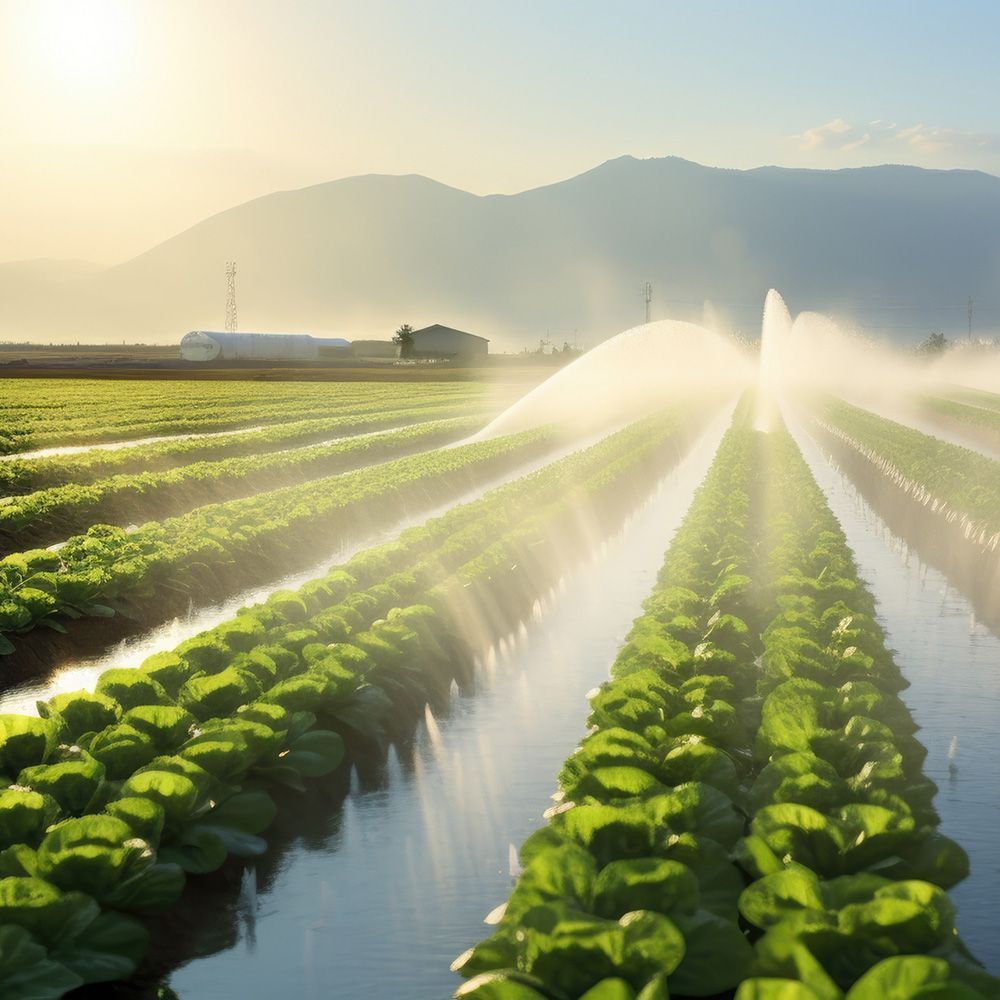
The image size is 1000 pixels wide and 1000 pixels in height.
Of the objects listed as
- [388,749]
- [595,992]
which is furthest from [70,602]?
[595,992]

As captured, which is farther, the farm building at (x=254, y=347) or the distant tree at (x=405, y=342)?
the distant tree at (x=405, y=342)

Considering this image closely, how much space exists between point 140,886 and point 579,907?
1763 millimetres

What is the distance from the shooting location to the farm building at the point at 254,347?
112 metres

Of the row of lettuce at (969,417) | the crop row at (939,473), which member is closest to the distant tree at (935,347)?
the row of lettuce at (969,417)

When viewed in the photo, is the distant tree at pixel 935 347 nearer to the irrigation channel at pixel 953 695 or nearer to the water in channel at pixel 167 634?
the irrigation channel at pixel 953 695

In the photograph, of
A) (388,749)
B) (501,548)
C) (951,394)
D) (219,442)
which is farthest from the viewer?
(951,394)

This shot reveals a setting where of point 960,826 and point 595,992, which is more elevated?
point 595,992

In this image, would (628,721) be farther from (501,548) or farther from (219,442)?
(219,442)

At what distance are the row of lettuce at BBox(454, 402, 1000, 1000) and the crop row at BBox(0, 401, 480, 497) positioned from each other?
1521 cm

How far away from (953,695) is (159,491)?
42.7 ft

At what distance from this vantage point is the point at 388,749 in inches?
292

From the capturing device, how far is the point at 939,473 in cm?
1919

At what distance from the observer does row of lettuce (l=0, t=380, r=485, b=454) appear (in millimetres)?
29984

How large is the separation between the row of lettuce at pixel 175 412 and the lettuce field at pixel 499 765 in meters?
15.8
